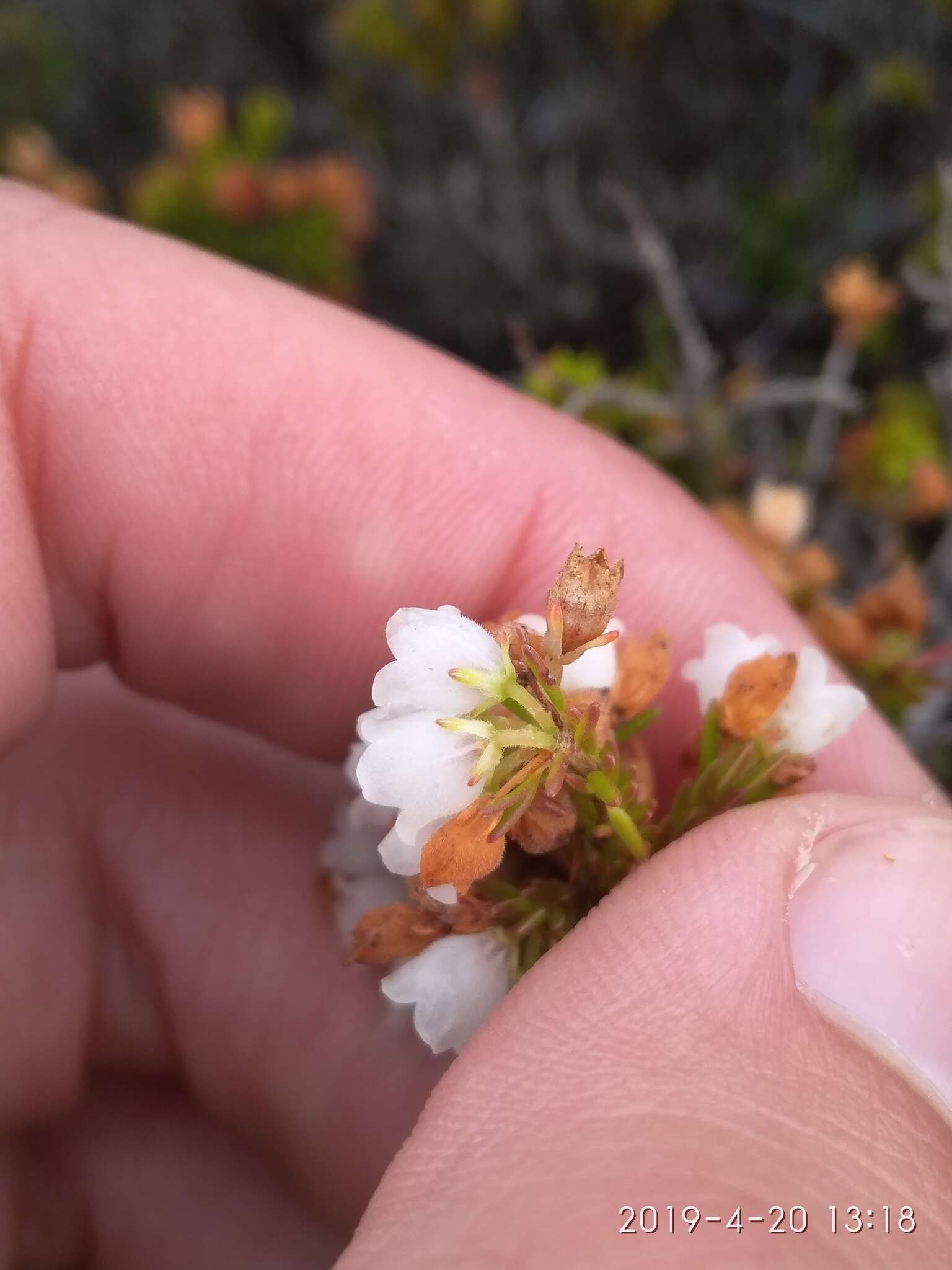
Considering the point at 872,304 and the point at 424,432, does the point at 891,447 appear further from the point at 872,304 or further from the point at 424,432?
the point at 424,432

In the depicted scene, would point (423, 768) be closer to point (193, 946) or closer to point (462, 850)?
point (462, 850)

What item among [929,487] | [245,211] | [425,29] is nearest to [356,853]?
[929,487]

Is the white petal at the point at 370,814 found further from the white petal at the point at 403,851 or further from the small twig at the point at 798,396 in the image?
the small twig at the point at 798,396

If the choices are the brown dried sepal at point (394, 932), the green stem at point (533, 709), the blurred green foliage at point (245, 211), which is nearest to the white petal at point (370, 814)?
the brown dried sepal at point (394, 932)

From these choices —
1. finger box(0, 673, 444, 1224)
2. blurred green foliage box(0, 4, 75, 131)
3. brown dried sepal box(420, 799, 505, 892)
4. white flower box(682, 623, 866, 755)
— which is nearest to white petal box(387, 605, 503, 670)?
brown dried sepal box(420, 799, 505, 892)

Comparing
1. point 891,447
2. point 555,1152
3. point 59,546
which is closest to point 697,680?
point 555,1152

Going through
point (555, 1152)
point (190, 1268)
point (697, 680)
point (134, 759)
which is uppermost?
point (697, 680)
